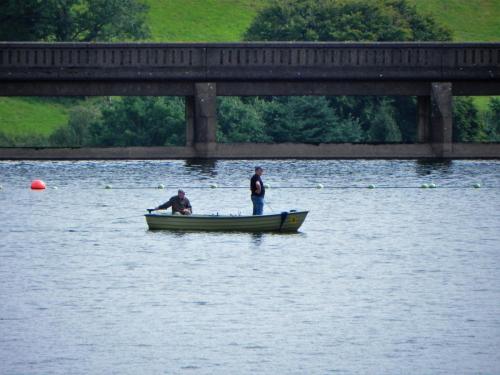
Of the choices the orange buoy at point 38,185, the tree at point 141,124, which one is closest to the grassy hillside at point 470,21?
the tree at point 141,124

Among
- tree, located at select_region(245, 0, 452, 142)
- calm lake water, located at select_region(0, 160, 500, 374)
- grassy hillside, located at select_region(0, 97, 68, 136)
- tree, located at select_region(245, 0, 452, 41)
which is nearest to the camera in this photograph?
calm lake water, located at select_region(0, 160, 500, 374)

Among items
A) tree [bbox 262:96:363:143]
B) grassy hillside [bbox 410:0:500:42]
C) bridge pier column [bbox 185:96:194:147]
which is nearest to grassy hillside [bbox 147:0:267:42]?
grassy hillside [bbox 410:0:500:42]

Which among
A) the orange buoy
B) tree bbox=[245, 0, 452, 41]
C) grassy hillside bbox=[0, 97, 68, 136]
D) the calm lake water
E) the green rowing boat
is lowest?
the calm lake water

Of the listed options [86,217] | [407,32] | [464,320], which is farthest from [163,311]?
[407,32]

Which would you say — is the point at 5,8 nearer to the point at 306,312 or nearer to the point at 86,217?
the point at 86,217

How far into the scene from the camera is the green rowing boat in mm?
57062

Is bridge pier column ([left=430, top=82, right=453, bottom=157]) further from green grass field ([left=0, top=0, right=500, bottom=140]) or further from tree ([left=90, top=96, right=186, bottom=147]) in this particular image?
green grass field ([left=0, top=0, right=500, bottom=140])

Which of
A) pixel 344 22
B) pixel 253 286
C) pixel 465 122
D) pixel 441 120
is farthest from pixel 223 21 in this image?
pixel 253 286

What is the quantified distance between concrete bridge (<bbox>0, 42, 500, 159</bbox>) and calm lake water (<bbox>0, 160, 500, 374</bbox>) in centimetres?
1953

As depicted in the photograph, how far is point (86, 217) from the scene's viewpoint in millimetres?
69938

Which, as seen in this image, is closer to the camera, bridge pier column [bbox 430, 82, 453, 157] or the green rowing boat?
the green rowing boat

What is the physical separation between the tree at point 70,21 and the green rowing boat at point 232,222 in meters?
96.8

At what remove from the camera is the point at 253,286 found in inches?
1860

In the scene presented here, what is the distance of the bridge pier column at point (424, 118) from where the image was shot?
105875 mm
